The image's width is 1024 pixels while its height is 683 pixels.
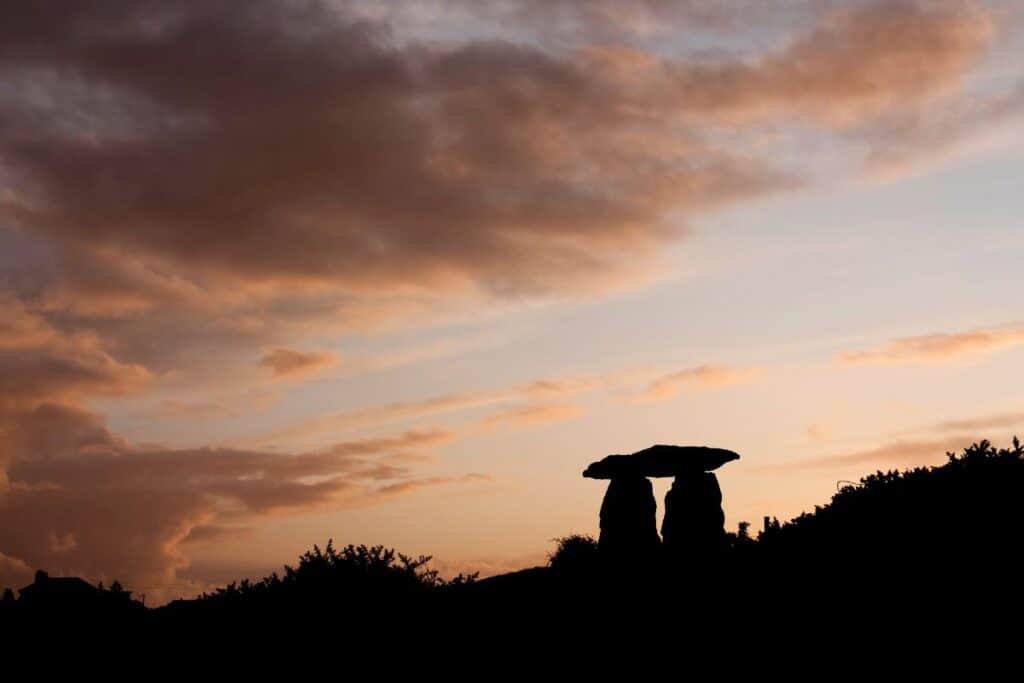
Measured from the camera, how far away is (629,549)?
42.6m

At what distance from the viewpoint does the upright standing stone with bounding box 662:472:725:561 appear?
1661 inches

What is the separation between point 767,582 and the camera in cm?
2938

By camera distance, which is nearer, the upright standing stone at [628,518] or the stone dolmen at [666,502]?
the stone dolmen at [666,502]

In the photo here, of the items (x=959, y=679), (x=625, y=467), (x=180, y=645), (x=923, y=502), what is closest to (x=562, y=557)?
(x=625, y=467)

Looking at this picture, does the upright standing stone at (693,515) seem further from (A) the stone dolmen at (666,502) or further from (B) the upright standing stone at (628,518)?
(B) the upright standing stone at (628,518)

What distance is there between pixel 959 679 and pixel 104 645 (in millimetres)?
19294

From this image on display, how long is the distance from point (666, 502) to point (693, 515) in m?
1.25

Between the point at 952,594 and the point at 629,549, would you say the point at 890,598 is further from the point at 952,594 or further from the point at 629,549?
the point at 629,549

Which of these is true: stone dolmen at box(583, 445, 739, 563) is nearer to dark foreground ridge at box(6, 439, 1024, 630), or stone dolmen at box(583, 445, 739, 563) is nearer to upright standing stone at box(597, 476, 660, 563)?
upright standing stone at box(597, 476, 660, 563)

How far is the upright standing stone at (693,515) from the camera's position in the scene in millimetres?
42188

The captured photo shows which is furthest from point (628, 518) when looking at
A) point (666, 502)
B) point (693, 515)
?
point (693, 515)

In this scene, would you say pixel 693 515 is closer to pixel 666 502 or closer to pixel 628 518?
pixel 666 502

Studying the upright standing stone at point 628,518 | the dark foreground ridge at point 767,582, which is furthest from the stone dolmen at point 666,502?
the dark foreground ridge at point 767,582

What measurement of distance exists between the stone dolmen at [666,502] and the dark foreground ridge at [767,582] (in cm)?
307
